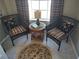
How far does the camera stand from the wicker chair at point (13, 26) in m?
3.45

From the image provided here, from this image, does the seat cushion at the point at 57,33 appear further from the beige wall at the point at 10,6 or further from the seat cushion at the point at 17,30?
the beige wall at the point at 10,6

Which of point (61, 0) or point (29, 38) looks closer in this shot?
point (61, 0)

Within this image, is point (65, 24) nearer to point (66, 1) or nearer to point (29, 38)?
point (66, 1)

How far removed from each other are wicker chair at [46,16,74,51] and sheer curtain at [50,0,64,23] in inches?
7.1

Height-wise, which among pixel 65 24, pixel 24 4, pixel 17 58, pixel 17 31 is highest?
pixel 24 4

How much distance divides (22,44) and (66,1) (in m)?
2.07

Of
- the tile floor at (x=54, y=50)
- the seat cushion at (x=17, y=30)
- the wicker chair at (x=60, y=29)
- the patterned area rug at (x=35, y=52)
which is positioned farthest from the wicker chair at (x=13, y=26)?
the wicker chair at (x=60, y=29)

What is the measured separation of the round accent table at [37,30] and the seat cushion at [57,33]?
31 cm

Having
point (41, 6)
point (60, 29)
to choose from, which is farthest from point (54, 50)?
point (41, 6)

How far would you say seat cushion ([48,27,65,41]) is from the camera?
3.26 m

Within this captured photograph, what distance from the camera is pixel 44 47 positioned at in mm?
3461

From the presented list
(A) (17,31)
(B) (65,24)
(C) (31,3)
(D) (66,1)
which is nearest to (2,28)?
(A) (17,31)

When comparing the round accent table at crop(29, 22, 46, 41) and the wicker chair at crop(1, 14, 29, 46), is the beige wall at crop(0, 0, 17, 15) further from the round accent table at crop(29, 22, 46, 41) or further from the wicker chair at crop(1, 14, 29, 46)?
the round accent table at crop(29, 22, 46, 41)

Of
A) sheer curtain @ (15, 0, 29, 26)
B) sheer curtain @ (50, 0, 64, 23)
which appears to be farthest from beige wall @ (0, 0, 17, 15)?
sheer curtain @ (50, 0, 64, 23)
